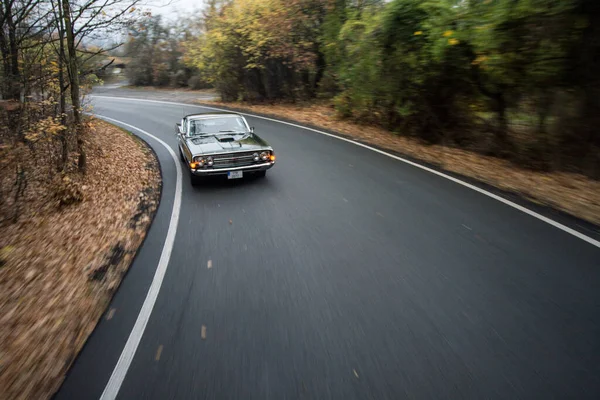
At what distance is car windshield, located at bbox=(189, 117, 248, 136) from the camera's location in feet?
29.7

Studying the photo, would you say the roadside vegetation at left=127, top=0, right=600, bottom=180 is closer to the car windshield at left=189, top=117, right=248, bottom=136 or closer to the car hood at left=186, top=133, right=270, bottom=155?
the car windshield at left=189, top=117, right=248, bottom=136

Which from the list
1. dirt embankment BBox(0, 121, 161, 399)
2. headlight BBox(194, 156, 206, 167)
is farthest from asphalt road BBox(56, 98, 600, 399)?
headlight BBox(194, 156, 206, 167)

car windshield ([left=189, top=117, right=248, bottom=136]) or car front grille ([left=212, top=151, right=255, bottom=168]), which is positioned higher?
car windshield ([left=189, top=117, right=248, bottom=136])

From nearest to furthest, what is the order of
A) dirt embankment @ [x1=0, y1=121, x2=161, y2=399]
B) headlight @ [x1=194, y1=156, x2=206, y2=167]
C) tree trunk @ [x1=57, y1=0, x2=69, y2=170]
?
dirt embankment @ [x1=0, y1=121, x2=161, y2=399] → headlight @ [x1=194, y1=156, x2=206, y2=167] → tree trunk @ [x1=57, y1=0, x2=69, y2=170]

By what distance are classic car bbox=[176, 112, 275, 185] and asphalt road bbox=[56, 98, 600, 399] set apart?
1392 mm

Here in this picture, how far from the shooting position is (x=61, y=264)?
208 inches

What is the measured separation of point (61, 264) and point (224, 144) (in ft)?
13.5

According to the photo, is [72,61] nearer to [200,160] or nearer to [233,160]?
[200,160]

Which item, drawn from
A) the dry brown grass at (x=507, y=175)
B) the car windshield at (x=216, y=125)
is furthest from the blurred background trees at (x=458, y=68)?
the car windshield at (x=216, y=125)

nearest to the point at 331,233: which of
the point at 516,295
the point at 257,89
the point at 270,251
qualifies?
the point at 270,251

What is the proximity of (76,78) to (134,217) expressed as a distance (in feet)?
15.0

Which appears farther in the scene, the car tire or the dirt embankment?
the car tire

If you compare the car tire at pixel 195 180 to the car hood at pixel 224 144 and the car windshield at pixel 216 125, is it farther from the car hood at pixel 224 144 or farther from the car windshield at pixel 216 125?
the car windshield at pixel 216 125

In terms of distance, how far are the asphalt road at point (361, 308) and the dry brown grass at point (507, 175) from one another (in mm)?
983
